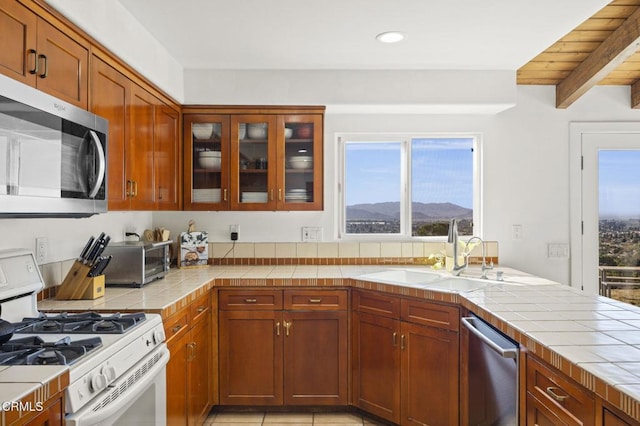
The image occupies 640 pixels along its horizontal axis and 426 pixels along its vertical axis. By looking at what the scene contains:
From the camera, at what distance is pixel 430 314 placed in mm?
2428

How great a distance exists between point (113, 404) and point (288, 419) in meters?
1.66

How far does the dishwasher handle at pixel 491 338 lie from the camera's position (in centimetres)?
165

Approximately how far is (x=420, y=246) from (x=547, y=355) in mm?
2001

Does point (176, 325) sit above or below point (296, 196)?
below

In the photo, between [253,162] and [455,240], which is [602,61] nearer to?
[455,240]

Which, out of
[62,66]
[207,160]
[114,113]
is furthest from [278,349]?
[62,66]

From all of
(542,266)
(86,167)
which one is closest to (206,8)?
(86,167)

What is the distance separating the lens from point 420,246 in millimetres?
3389

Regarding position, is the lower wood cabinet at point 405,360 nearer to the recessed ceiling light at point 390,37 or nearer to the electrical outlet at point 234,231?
the electrical outlet at point 234,231

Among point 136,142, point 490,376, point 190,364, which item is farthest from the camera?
point 136,142

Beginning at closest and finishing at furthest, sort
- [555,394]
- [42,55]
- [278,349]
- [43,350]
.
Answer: [43,350]
[555,394]
[42,55]
[278,349]

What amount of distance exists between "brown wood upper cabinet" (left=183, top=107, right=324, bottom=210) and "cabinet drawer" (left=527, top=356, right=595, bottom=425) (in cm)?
193

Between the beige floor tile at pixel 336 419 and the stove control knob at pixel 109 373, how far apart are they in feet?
5.47

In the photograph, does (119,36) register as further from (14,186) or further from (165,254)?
(165,254)
